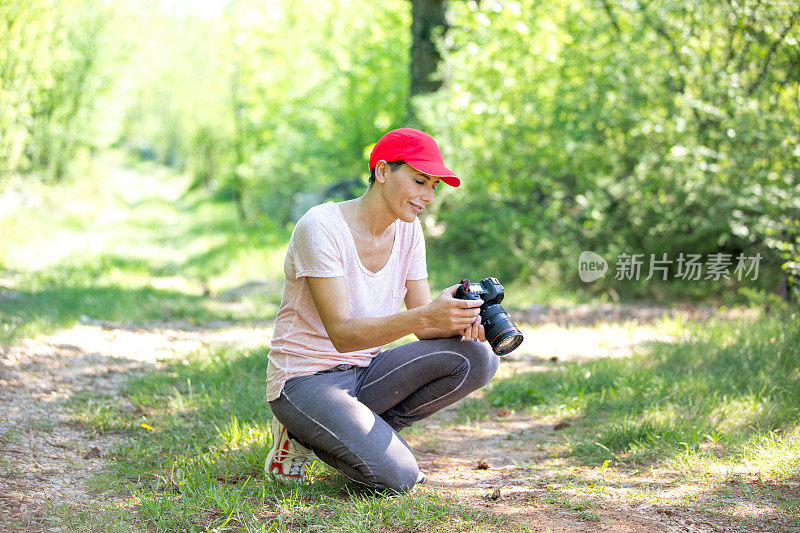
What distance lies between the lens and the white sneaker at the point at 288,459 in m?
3.01

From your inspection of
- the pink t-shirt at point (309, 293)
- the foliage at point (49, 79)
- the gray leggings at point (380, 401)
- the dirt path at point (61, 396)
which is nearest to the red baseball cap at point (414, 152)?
the pink t-shirt at point (309, 293)

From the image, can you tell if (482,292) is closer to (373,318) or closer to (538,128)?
(373,318)

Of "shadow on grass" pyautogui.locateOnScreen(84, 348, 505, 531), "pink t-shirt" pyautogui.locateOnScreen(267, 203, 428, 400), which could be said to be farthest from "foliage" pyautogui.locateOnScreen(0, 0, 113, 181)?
"pink t-shirt" pyautogui.locateOnScreen(267, 203, 428, 400)

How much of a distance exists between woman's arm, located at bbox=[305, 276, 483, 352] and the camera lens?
0.33 feet

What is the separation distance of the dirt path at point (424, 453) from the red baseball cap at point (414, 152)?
1.31m

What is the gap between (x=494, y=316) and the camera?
9.63 ft

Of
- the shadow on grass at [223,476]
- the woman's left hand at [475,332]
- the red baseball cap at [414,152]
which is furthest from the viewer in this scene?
the woman's left hand at [475,332]

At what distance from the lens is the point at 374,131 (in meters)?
11.7

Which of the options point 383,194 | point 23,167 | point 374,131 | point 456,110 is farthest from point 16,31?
point 383,194

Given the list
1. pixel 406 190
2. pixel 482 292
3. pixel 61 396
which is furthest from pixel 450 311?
pixel 61 396

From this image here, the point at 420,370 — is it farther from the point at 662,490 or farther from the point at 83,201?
the point at 83,201

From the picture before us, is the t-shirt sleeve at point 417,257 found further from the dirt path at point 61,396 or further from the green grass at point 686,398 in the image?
the dirt path at point 61,396

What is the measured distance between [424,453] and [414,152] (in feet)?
5.00

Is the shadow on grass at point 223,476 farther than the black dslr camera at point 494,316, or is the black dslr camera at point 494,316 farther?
the black dslr camera at point 494,316
